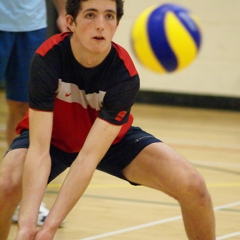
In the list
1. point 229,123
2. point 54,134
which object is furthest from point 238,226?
point 229,123

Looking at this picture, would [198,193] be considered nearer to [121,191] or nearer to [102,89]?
[102,89]

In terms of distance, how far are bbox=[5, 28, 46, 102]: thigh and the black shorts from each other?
704 mm

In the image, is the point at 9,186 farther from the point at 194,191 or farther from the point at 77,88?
the point at 194,191

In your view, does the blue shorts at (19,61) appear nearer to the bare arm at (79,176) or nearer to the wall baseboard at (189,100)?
the bare arm at (79,176)

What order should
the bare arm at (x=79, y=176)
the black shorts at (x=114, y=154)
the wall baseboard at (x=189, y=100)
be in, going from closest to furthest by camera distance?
the bare arm at (x=79, y=176) < the black shorts at (x=114, y=154) < the wall baseboard at (x=189, y=100)

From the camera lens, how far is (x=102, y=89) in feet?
7.89

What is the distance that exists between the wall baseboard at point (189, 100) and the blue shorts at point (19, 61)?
372 centimetres

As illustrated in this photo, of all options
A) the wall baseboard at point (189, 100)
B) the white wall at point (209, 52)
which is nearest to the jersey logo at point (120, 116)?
the white wall at point (209, 52)

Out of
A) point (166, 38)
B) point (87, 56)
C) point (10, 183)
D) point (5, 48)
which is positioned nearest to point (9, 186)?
point (10, 183)

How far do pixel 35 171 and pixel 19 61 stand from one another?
45.7 inches

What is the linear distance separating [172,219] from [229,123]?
298 cm

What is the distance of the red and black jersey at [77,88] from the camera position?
2348 millimetres

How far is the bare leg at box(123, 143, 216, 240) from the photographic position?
94.7 inches

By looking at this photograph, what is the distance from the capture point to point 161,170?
244cm
